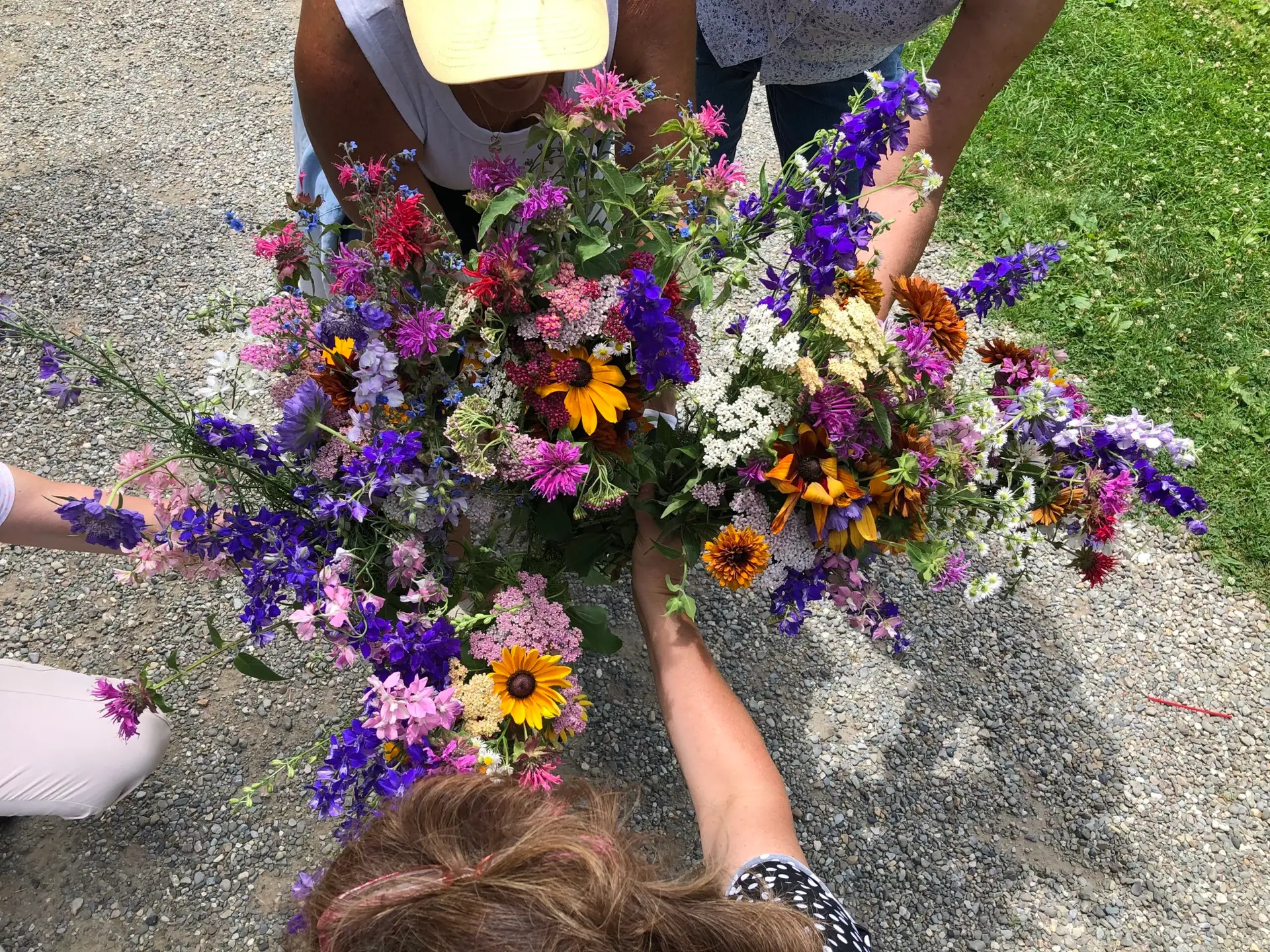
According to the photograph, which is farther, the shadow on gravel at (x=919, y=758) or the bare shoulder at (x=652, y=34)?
the shadow on gravel at (x=919, y=758)

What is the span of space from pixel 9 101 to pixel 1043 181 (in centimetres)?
497

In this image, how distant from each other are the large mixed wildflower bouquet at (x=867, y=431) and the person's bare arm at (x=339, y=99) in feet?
2.00

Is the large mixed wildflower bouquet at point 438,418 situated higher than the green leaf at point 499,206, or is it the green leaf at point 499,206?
the green leaf at point 499,206

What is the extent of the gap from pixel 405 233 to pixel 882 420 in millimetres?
616

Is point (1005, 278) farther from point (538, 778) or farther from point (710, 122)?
point (538, 778)

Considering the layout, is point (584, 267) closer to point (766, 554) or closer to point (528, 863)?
point (766, 554)

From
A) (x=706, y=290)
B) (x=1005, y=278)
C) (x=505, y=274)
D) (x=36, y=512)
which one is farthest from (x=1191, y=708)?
(x=36, y=512)

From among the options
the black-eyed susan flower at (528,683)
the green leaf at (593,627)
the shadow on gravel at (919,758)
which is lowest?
the shadow on gravel at (919,758)

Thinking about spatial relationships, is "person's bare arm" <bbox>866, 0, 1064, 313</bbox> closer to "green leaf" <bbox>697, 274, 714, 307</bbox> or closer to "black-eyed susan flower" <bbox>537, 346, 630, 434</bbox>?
"green leaf" <bbox>697, 274, 714, 307</bbox>

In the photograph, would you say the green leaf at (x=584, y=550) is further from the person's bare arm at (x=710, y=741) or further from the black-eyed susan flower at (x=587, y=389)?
the black-eyed susan flower at (x=587, y=389)

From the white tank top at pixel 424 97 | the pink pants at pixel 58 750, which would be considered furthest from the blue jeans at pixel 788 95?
the pink pants at pixel 58 750

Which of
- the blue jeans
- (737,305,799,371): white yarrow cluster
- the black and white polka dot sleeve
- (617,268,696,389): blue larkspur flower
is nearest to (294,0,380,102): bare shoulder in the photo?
(617,268,696,389): blue larkspur flower

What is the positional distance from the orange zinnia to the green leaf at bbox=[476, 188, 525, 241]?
0.45 m

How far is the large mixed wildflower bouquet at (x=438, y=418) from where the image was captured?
999mm
